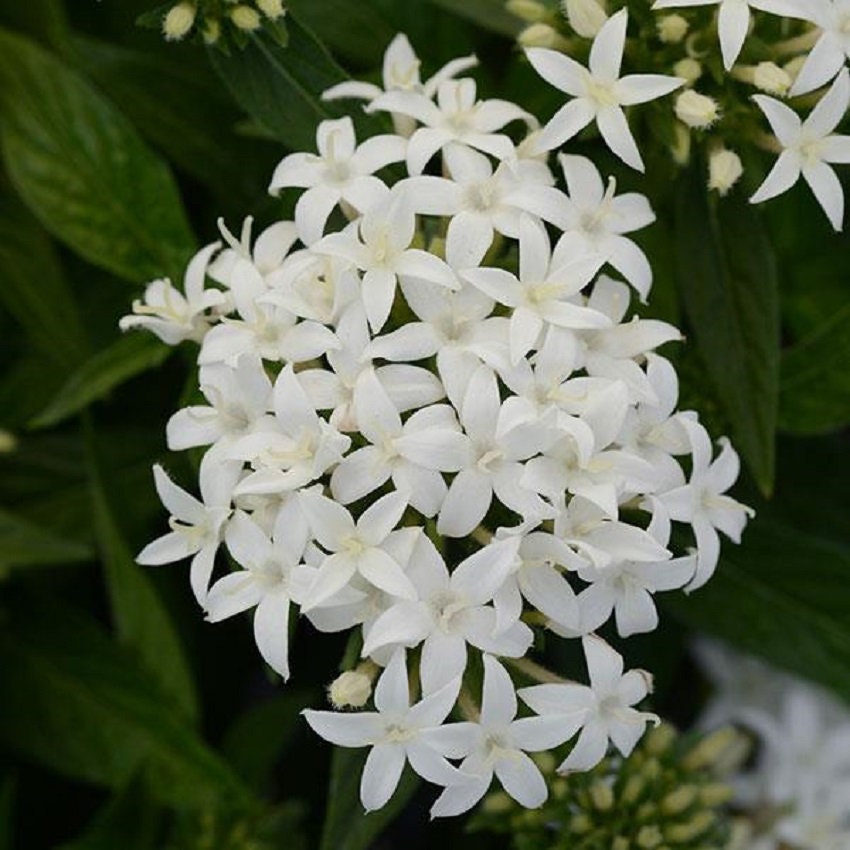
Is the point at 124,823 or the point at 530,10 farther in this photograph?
the point at 124,823

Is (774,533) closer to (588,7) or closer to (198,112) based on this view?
(588,7)

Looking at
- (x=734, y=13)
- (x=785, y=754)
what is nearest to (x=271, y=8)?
(x=734, y=13)

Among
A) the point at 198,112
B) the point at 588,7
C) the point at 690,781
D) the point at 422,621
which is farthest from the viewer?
the point at 198,112

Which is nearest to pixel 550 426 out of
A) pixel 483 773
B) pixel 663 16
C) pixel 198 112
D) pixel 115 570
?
pixel 483 773

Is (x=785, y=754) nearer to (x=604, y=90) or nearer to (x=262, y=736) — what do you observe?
(x=262, y=736)

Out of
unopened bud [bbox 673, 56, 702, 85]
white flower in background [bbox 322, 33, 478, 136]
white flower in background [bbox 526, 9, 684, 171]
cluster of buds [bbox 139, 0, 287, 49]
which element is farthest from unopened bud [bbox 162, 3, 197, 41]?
unopened bud [bbox 673, 56, 702, 85]

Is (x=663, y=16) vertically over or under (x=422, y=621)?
over
